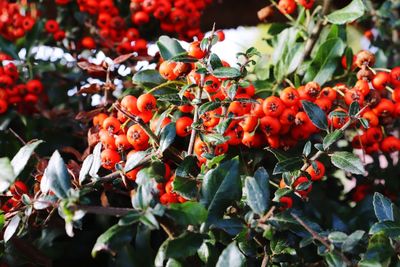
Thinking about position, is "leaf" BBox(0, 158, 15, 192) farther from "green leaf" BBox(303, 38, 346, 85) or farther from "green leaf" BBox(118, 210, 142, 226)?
"green leaf" BBox(303, 38, 346, 85)

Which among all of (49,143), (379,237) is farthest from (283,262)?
(49,143)

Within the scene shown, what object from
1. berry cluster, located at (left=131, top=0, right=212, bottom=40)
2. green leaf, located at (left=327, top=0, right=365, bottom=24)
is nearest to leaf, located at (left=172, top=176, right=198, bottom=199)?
green leaf, located at (left=327, top=0, right=365, bottom=24)

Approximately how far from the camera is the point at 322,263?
101 centimetres

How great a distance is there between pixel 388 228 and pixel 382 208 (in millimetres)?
71

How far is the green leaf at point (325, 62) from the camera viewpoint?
4.34 ft

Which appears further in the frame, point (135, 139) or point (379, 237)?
point (135, 139)

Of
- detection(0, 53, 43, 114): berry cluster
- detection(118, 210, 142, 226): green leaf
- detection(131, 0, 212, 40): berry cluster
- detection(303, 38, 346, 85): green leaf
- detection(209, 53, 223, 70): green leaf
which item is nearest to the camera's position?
detection(118, 210, 142, 226): green leaf

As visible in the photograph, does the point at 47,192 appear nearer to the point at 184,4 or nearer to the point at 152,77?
the point at 152,77

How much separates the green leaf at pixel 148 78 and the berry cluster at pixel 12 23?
2.27 ft

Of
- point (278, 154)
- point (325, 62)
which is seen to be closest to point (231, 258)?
point (278, 154)

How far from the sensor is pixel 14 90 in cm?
152

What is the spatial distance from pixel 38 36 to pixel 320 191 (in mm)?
995

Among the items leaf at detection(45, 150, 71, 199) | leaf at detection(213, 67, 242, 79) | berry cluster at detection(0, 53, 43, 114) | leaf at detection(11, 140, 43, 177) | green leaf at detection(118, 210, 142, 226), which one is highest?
leaf at detection(213, 67, 242, 79)

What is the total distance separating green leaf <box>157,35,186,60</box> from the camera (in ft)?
3.75
